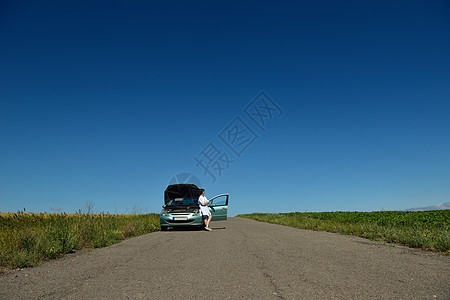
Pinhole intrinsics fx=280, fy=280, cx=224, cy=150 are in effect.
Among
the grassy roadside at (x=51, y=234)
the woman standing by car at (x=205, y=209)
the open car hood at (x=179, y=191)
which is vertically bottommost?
the grassy roadside at (x=51, y=234)

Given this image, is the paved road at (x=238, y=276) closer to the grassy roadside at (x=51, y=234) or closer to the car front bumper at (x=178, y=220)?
the grassy roadside at (x=51, y=234)

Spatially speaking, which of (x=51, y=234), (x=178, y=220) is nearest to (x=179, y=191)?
(x=178, y=220)

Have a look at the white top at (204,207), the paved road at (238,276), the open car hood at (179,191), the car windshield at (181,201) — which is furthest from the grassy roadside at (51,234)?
the open car hood at (179,191)

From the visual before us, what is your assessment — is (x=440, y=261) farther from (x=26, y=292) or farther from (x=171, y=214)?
(x=171, y=214)

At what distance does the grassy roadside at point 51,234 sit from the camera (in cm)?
548

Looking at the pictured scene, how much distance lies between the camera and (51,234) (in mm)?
6836

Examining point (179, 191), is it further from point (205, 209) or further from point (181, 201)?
point (205, 209)

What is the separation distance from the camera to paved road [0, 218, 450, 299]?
3.58 meters

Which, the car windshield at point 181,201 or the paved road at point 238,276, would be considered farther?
the car windshield at point 181,201

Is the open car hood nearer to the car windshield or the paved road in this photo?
the car windshield

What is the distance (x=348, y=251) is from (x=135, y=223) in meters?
8.86

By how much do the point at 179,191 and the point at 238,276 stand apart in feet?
38.3

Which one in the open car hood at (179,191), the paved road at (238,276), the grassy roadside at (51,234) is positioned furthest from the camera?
the open car hood at (179,191)

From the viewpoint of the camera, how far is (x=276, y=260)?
5609mm
